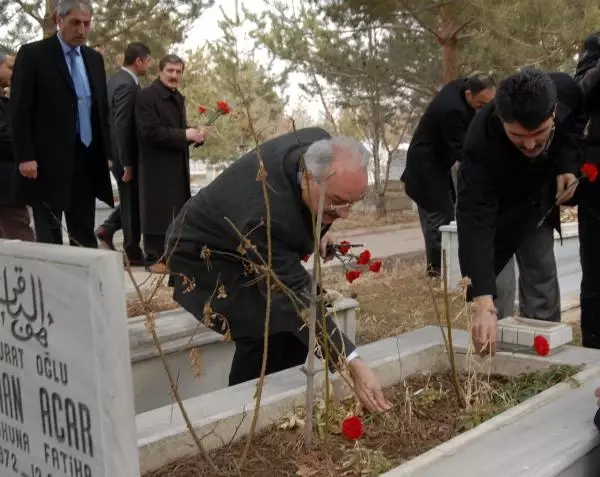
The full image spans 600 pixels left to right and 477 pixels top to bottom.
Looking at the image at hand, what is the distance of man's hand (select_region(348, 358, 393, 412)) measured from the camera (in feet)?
7.93

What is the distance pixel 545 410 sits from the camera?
7.50 feet

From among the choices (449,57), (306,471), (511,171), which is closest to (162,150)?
(511,171)

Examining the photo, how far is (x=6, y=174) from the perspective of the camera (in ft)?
16.7

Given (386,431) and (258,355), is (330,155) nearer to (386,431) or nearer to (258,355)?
(386,431)

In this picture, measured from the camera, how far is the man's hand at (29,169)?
396 cm

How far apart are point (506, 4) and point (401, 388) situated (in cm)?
633

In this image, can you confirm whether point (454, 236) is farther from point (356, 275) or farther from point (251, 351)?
point (356, 275)

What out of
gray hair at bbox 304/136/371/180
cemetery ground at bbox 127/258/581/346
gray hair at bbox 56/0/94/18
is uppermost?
gray hair at bbox 56/0/94/18

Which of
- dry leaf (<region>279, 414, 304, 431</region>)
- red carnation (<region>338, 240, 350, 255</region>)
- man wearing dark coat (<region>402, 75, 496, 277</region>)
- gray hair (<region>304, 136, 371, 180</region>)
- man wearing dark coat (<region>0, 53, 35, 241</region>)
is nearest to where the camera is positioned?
dry leaf (<region>279, 414, 304, 431</region>)

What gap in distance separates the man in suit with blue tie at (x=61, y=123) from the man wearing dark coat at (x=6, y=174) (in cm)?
104

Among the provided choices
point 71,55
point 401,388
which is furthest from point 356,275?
point 71,55

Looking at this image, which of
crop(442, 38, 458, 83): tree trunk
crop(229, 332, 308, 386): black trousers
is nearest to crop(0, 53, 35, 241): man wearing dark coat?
crop(229, 332, 308, 386): black trousers

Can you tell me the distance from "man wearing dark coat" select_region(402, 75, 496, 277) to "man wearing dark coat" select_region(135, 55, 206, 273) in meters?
1.71

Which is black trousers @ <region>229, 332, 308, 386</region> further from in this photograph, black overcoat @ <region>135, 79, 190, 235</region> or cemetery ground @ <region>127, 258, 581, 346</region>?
black overcoat @ <region>135, 79, 190, 235</region>
